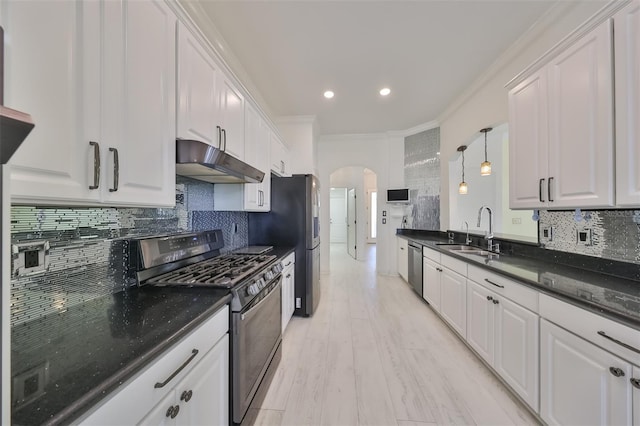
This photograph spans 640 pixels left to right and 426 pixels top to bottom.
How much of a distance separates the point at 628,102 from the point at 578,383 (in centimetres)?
150

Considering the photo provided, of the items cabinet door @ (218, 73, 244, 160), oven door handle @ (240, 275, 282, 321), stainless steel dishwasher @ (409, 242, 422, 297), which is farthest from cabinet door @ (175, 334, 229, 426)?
stainless steel dishwasher @ (409, 242, 422, 297)

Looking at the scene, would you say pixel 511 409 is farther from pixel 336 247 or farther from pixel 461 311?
pixel 336 247

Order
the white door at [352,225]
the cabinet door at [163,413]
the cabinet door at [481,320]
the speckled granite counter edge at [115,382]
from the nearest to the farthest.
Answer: the speckled granite counter edge at [115,382]
the cabinet door at [163,413]
the cabinet door at [481,320]
the white door at [352,225]

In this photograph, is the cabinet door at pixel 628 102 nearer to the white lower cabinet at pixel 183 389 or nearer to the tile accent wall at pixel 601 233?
the tile accent wall at pixel 601 233

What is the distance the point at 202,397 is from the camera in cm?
104

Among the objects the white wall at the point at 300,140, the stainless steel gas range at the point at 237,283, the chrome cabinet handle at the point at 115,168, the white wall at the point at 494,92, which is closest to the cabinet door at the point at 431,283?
the white wall at the point at 494,92

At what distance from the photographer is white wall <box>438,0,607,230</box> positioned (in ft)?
6.41

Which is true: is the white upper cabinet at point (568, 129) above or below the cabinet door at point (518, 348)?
above

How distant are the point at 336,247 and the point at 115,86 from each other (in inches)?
349

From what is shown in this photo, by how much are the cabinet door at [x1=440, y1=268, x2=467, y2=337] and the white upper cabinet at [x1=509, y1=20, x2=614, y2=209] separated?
942 mm

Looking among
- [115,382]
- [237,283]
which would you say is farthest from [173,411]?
[237,283]

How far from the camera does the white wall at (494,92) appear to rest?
1.95 m

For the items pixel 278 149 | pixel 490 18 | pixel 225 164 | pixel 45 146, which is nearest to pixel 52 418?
pixel 45 146

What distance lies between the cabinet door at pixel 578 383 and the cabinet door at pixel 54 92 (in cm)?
229
